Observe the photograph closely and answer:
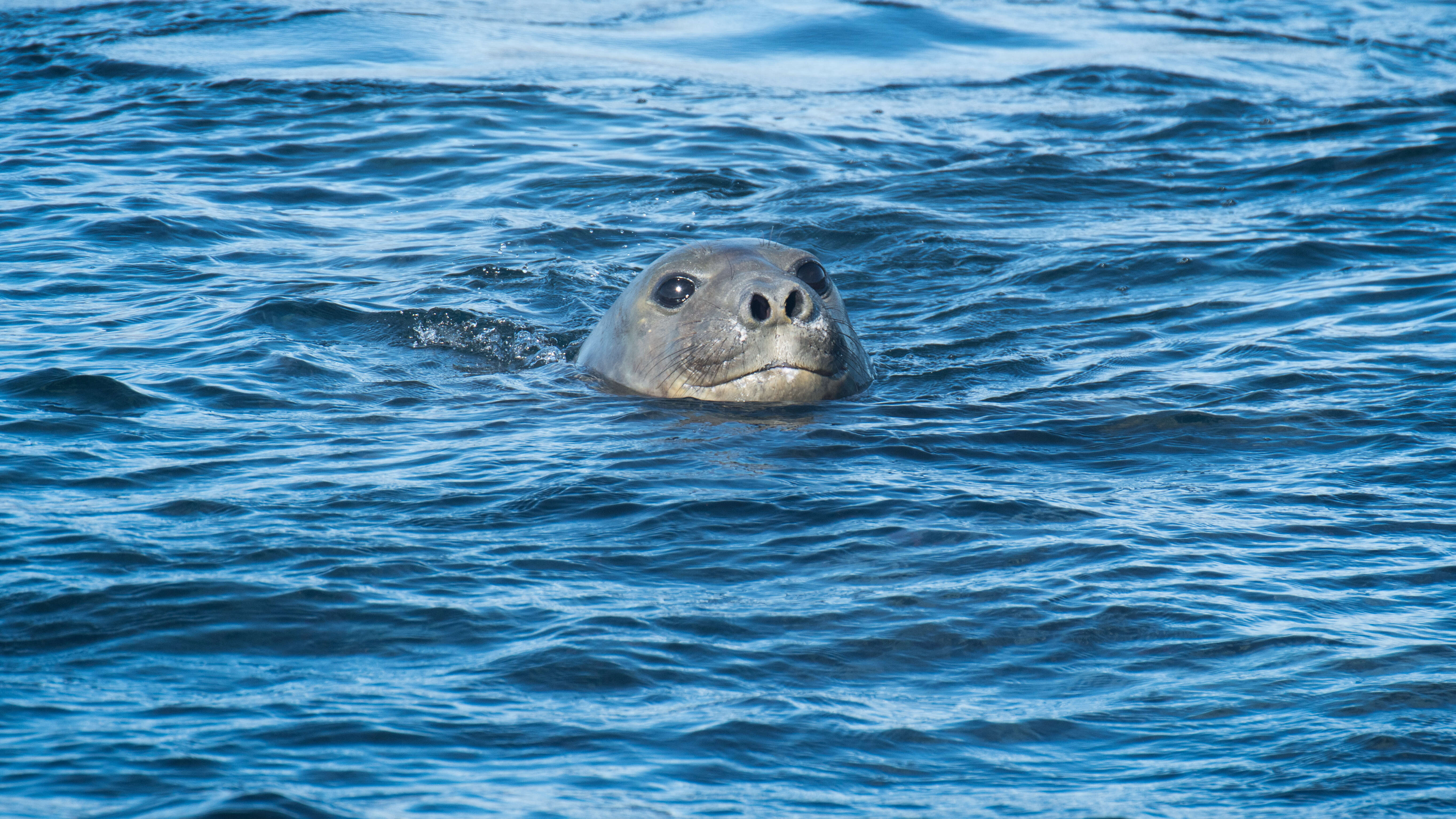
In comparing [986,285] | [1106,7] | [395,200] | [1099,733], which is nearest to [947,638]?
[1099,733]

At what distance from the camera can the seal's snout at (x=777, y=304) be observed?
773 cm

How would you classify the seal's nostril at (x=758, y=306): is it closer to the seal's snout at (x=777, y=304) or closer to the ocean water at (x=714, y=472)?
the seal's snout at (x=777, y=304)

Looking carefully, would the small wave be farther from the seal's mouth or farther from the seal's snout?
the seal's snout

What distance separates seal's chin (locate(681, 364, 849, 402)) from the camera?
794 cm

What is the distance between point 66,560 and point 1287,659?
4.15 m

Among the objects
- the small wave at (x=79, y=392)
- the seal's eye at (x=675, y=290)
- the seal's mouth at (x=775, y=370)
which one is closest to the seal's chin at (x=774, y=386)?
the seal's mouth at (x=775, y=370)

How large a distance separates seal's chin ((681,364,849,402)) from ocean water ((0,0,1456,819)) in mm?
87

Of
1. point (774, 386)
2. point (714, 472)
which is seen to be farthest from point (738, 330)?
point (714, 472)

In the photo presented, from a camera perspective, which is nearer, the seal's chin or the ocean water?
the ocean water

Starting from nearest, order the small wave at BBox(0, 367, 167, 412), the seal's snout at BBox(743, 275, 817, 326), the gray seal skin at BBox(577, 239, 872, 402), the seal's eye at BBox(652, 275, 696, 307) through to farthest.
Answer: the seal's snout at BBox(743, 275, 817, 326) < the gray seal skin at BBox(577, 239, 872, 402) < the small wave at BBox(0, 367, 167, 412) < the seal's eye at BBox(652, 275, 696, 307)

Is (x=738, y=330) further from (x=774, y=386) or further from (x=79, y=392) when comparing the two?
(x=79, y=392)

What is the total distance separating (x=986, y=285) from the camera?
11.5 metres

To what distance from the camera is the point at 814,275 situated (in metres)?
8.31

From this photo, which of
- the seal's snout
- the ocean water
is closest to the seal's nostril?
the seal's snout
